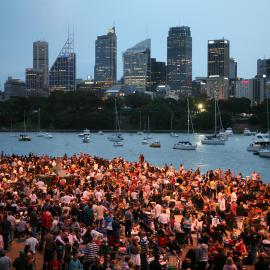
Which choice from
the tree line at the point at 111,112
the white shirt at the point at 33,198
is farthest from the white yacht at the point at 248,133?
the white shirt at the point at 33,198

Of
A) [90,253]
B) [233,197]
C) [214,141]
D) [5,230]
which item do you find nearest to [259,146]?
[214,141]

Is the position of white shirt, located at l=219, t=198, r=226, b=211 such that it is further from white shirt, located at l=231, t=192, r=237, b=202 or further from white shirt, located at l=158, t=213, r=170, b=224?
white shirt, located at l=158, t=213, r=170, b=224

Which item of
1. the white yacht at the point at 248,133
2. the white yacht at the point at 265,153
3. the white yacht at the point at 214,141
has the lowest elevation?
the white yacht at the point at 248,133

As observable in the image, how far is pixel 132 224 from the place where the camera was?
18.8m

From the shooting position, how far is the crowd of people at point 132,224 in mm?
13727

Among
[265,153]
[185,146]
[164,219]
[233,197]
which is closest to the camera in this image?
[164,219]

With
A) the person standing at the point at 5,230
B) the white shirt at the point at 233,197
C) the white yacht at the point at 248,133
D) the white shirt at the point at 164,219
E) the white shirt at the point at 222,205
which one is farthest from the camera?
the white yacht at the point at 248,133

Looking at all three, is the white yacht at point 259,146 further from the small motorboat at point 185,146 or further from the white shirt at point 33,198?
the white shirt at point 33,198

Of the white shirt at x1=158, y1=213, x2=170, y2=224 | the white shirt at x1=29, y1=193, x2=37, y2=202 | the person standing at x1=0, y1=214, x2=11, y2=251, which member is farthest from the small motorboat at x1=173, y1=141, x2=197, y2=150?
the person standing at x1=0, y1=214, x2=11, y2=251

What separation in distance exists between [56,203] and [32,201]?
1.98 metres

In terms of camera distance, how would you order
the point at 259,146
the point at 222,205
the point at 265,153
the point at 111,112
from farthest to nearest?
the point at 111,112 < the point at 259,146 < the point at 265,153 < the point at 222,205

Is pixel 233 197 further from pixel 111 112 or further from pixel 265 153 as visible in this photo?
pixel 111 112

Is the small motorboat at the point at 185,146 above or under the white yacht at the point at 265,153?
under

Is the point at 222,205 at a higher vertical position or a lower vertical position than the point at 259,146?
higher
